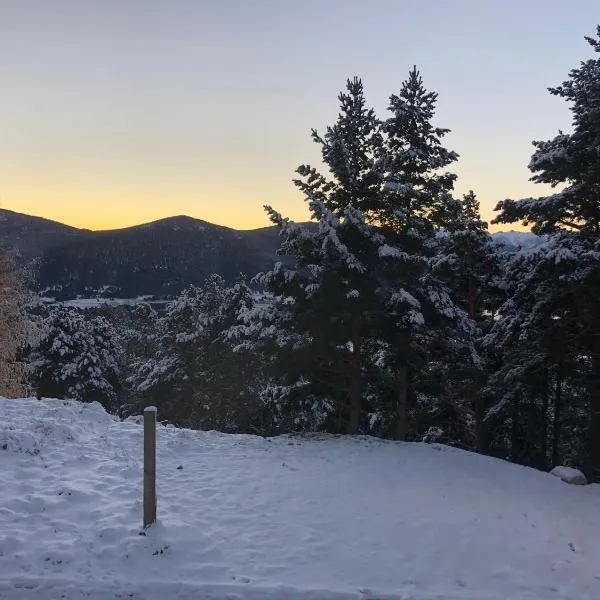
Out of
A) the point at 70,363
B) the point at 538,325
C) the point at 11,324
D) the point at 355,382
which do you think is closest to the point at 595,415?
the point at 538,325

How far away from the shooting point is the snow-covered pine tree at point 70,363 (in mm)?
40000

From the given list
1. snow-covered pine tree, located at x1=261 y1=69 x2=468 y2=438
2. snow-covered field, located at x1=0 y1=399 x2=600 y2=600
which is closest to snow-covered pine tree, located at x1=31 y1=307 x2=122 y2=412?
snow-covered pine tree, located at x1=261 y1=69 x2=468 y2=438

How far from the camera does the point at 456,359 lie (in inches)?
846

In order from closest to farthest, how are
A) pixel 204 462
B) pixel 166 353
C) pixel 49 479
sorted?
pixel 49 479
pixel 204 462
pixel 166 353

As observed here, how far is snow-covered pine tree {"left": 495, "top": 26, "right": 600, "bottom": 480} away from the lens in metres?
14.5

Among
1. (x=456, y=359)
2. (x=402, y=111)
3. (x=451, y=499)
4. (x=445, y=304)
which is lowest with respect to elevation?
(x=451, y=499)

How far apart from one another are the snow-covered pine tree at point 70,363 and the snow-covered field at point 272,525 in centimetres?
2981

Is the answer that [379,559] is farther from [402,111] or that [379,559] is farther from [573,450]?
[573,450]

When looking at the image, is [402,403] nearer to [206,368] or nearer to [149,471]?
[149,471]

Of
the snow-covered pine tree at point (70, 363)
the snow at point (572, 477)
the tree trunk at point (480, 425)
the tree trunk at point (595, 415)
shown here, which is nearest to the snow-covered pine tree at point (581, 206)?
the tree trunk at point (595, 415)

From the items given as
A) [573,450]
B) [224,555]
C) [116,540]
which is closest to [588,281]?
[224,555]

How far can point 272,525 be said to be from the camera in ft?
25.1

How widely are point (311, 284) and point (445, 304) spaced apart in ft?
16.2

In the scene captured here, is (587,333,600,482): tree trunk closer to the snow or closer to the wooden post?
the snow
